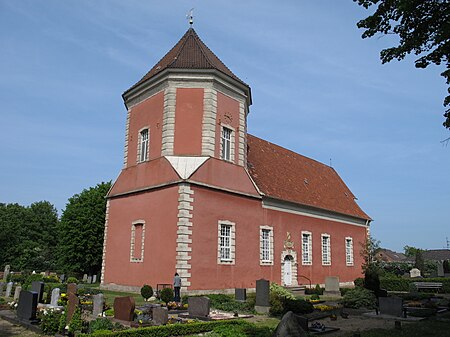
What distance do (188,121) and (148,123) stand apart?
9.18 ft

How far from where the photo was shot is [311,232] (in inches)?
1108

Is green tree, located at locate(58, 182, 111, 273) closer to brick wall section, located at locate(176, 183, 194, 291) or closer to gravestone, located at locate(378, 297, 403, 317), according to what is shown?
brick wall section, located at locate(176, 183, 194, 291)

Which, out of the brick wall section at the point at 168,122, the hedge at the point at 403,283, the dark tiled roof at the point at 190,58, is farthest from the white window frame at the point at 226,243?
the hedge at the point at 403,283

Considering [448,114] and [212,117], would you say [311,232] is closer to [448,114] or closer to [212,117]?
[212,117]

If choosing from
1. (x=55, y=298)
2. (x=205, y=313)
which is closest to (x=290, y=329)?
(x=205, y=313)

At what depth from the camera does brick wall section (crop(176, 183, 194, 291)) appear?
18625 mm

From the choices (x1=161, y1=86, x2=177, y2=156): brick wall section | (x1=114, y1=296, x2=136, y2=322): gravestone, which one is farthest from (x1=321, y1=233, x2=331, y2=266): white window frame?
(x1=114, y1=296, x2=136, y2=322): gravestone

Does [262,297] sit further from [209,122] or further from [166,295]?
[209,122]

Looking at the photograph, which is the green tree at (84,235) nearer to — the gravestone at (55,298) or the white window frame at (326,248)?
the white window frame at (326,248)

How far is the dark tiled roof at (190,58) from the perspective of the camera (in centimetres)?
2209

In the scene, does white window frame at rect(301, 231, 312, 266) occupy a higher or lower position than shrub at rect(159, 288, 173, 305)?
higher

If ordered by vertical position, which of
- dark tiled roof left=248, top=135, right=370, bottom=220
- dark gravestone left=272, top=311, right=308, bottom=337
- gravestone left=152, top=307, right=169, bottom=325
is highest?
dark tiled roof left=248, top=135, right=370, bottom=220

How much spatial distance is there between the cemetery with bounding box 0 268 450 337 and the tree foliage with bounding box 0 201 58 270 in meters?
33.4

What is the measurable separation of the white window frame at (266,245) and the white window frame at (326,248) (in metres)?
6.90
